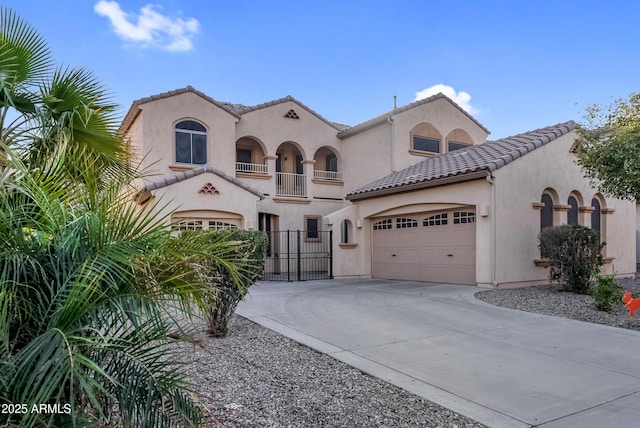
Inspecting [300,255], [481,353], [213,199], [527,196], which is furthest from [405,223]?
[481,353]

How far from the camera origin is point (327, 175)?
75.6 ft

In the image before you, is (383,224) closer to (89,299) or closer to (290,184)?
(290,184)

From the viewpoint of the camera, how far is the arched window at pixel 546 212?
14.8 m

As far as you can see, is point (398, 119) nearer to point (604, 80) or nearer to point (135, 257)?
point (604, 80)

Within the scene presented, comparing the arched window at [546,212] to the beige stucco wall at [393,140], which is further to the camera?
the beige stucco wall at [393,140]

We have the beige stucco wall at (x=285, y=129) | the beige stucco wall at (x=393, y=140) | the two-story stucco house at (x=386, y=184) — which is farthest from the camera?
the beige stucco wall at (x=393, y=140)

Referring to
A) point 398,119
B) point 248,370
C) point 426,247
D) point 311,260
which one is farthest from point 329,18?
point 248,370

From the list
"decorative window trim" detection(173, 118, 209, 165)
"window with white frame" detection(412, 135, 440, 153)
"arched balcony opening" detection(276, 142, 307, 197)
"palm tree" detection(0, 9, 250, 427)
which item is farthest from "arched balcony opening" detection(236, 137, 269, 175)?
"palm tree" detection(0, 9, 250, 427)

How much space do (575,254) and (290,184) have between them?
1300 cm

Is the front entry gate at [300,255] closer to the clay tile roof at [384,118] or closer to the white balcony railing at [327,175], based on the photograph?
the white balcony railing at [327,175]

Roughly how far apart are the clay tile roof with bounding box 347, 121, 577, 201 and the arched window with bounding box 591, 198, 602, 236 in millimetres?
3507

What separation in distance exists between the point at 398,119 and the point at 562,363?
16270 mm

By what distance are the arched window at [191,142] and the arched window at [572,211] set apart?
1440 centimetres

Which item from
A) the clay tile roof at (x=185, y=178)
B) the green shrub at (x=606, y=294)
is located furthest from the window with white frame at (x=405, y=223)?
the green shrub at (x=606, y=294)
